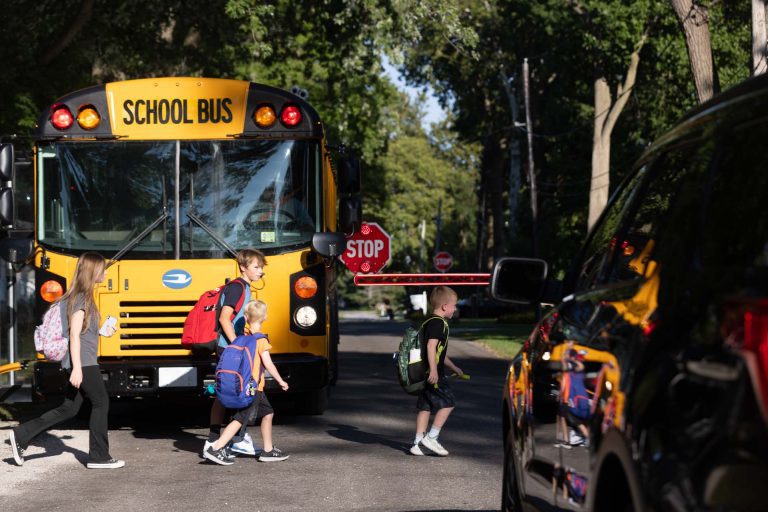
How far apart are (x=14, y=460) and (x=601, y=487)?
7750mm

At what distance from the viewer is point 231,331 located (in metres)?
10.8

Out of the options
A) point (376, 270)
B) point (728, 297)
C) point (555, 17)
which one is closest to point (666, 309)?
point (728, 297)

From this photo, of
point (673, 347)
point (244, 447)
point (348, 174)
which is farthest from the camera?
point (348, 174)

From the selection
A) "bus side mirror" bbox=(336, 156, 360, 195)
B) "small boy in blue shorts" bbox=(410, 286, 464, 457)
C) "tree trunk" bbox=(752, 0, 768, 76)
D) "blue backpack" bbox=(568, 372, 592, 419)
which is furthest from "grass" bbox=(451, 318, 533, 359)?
"blue backpack" bbox=(568, 372, 592, 419)

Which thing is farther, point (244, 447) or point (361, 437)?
point (361, 437)

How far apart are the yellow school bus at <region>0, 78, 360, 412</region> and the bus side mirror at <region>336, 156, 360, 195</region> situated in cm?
1

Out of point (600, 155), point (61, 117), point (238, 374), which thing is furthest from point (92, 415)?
point (600, 155)

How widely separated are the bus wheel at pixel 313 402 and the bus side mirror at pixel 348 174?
209cm

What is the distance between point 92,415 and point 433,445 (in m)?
2.67

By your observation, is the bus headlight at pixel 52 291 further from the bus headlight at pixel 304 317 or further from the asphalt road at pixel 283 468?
the bus headlight at pixel 304 317

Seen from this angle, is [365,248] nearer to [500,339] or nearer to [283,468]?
[500,339]

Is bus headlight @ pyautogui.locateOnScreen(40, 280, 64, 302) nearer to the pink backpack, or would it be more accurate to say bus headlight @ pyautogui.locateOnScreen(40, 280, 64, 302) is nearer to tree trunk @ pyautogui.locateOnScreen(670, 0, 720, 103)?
the pink backpack

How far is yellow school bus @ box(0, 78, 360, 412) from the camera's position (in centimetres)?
1191

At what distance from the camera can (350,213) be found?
41.8 ft
